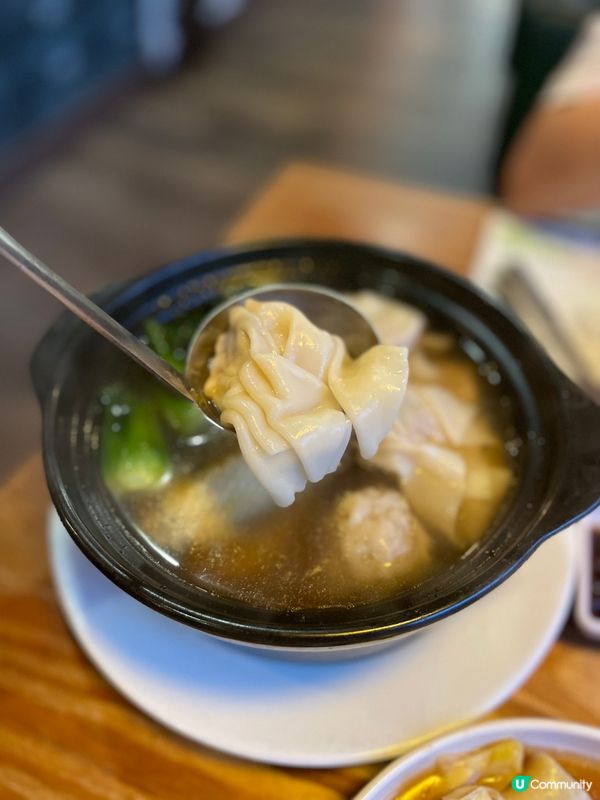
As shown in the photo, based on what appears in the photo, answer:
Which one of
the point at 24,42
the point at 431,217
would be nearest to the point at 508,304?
the point at 431,217

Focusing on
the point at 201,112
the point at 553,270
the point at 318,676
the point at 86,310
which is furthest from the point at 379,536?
the point at 201,112

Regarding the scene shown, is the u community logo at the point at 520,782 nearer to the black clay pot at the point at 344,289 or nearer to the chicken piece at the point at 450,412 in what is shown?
the black clay pot at the point at 344,289

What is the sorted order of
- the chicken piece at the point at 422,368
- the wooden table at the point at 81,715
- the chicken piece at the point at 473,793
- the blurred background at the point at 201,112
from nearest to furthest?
1. the chicken piece at the point at 473,793
2. the wooden table at the point at 81,715
3. the chicken piece at the point at 422,368
4. the blurred background at the point at 201,112

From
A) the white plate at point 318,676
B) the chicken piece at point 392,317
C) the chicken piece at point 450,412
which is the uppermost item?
Answer: the chicken piece at point 392,317

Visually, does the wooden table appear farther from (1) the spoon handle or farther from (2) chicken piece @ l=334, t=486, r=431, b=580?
(1) the spoon handle

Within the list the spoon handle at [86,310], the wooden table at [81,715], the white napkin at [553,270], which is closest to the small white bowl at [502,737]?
the wooden table at [81,715]

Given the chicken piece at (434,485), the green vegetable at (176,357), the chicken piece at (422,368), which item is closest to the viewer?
the chicken piece at (434,485)

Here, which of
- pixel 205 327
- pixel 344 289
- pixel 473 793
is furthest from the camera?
pixel 344 289

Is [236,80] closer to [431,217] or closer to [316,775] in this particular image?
[431,217]

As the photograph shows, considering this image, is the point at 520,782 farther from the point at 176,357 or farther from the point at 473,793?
the point at 176,357
